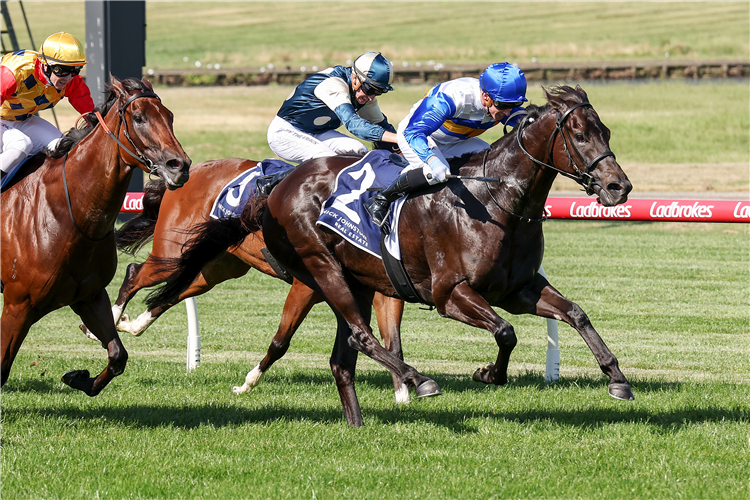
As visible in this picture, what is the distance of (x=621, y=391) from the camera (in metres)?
4.98

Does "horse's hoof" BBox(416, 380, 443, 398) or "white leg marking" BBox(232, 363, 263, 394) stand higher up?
"horse's hoof" BBox(416, 380, 443, 398)

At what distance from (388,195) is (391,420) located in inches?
54.5

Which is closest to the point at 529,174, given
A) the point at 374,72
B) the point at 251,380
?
the point at 374,72

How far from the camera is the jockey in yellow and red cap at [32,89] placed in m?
5.36

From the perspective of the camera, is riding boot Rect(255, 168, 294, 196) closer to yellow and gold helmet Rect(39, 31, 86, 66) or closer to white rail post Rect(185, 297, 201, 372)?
white rail post Rect(185, 297, 201, 372)

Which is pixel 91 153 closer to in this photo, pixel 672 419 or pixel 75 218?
pixel 75 218

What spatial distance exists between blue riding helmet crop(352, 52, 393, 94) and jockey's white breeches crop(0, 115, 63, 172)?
77.3 inches

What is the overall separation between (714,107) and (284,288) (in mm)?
25108

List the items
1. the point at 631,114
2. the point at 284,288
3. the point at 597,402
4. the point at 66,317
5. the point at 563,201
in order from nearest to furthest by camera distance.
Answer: the point at 597,402
the point at 563,201
the point at 66,317
the point at 284,288
the point at 631,114

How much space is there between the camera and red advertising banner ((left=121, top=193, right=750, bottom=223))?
28.1ft

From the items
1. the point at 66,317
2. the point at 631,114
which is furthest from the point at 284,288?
the point at 631,114

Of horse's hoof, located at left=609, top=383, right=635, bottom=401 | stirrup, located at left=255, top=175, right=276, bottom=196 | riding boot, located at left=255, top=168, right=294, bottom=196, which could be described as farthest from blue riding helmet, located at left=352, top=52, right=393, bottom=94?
horse's hoof, located at left=609, top=383, right=635, bottom=401

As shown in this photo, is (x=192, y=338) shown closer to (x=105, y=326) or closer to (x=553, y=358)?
(x=105, y=326)

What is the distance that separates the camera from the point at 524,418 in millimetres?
5789
